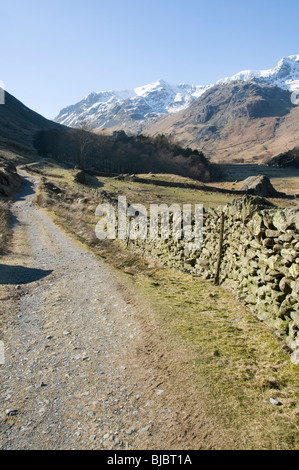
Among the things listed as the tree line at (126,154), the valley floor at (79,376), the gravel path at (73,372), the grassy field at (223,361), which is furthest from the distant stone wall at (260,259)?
the tree line at (126,154)

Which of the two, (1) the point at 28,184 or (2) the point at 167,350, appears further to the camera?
(1) the point at 28,184

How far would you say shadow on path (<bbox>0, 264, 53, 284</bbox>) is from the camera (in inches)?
487

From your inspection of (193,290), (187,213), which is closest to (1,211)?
(187,213)

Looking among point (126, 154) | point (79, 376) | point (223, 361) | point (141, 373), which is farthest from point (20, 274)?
point (126, 154)

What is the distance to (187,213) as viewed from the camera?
46.5 feet

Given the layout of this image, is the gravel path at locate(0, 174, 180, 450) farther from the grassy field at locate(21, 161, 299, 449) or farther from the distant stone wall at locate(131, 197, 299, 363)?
the distant stone wall at locate(131, 197, 299, 363)

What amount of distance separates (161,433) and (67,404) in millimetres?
1883

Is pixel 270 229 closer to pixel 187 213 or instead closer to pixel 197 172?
pixel 187 213

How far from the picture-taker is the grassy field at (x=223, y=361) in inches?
179

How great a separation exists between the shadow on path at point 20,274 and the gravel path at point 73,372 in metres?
0.12

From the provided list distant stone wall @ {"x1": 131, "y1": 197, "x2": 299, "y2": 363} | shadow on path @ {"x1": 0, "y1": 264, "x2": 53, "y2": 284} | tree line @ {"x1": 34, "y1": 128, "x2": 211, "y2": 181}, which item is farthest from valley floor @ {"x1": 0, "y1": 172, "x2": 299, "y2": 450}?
tree line @ {"x1": 34, "y1": 128, "x2": 211, "y2": 181}

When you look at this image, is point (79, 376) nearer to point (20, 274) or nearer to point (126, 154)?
point (20, 274)

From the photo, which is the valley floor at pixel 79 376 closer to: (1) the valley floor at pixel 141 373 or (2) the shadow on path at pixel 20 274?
(1) the valley floor at pixel 141 373
